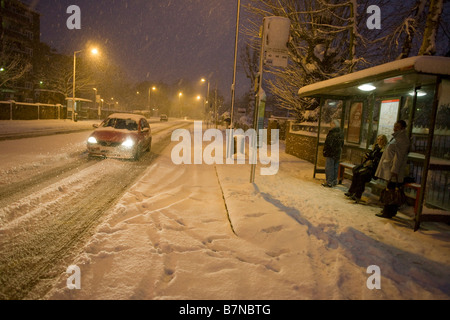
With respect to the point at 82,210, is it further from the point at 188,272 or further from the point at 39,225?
the point at 188,272

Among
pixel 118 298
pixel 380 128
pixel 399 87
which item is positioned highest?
pixel 399 87

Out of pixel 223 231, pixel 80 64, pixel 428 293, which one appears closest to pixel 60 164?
pixel 223 231

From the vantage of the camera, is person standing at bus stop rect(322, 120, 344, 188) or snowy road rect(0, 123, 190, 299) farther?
person standing at bus stop rect(322, 120, 344, 188)

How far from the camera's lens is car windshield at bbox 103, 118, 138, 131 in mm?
10906

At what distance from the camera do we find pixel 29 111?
29.6 m

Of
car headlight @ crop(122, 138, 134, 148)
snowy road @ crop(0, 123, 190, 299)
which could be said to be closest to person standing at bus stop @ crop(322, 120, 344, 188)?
snowy road @ crop(0, 123, 190, 299)

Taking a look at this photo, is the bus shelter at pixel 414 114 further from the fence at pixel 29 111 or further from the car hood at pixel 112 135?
the fence at pixel 29 111

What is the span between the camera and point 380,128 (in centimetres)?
799

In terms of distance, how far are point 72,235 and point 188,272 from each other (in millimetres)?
1993

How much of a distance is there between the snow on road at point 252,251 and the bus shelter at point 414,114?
0.75 meters

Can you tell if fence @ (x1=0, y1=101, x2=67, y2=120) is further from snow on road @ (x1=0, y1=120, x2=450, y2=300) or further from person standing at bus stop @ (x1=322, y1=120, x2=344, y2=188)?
person standing at bus stop @ (x1=322, y1=120, x2=344, y2=188)

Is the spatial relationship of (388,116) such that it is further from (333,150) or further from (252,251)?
(252,251)

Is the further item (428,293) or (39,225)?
(39,225)

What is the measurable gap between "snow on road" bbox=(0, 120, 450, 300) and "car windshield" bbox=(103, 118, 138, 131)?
16.6 ft
